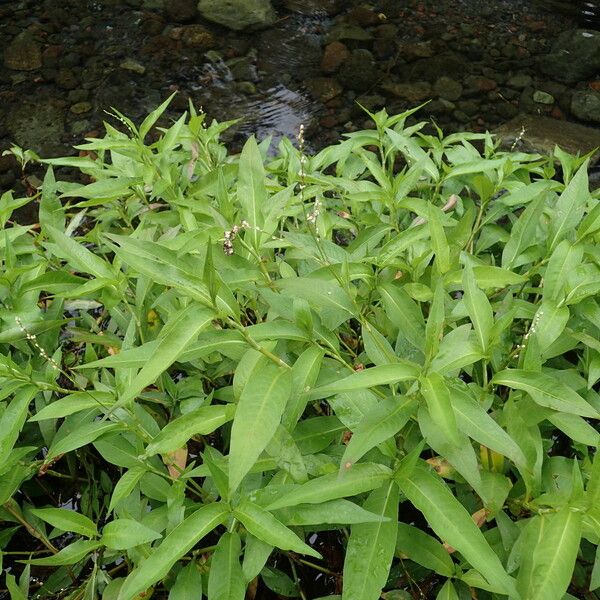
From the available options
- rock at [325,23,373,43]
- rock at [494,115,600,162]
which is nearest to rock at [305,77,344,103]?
rock at [325,23,373,43]

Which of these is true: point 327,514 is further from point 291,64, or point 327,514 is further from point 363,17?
point 363,17

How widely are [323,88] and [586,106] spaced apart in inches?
98.2

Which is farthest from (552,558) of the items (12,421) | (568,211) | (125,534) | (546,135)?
(546,135)

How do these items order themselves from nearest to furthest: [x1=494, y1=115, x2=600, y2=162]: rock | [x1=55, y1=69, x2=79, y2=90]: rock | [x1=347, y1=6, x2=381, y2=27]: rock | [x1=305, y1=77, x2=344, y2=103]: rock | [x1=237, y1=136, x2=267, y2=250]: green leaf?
[x1=237, y1=136, x2=267, y2=250]: green leaf < [x1=494, y1=115, x2=600, y2=162]: rock < [x1=305, y1=77, x2=344, y2=103]: rock < [x1=55, y1=69, x2=79, y2=90]: rock < [x1=347, y1=6, x2=381, y2=27]: rock

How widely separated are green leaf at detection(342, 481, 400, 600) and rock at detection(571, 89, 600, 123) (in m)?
5.28

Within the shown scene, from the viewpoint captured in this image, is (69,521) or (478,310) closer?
(478,310)

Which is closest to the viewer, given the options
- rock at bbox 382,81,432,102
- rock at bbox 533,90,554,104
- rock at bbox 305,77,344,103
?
rock at bbox 533,90,554,104

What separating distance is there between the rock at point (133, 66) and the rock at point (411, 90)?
2573mm

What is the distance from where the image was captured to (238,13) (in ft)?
23.7

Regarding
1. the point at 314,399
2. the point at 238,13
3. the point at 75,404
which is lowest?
the point at 238,13

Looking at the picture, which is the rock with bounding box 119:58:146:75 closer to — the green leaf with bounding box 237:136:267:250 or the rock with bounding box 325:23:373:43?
the rock with bounding box 325:23:373:43

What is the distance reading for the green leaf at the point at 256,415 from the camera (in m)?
1.36

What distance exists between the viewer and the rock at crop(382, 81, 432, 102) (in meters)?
6.18

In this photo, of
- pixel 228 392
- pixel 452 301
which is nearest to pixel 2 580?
pixel 228 392
